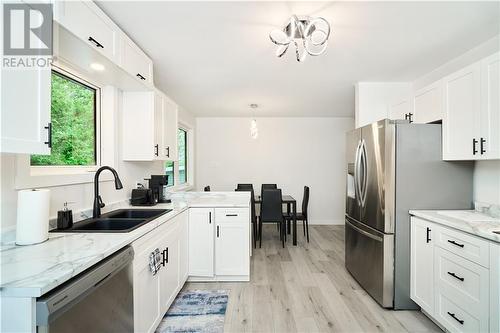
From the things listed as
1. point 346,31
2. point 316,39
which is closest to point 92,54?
point 316,39

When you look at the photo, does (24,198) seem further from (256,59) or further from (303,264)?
(303,264)

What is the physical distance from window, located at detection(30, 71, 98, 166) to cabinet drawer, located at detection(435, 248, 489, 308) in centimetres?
300

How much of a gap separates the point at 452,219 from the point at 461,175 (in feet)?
2.00

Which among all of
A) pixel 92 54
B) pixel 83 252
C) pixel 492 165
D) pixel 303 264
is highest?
pixel 92 54

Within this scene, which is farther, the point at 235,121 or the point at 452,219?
the point at 235,121

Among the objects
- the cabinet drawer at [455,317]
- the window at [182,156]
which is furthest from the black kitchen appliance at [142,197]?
the cabinet drawer at [455,317]

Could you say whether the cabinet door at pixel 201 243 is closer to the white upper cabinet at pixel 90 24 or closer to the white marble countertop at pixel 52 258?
the white marble countertop at pixel 52 258

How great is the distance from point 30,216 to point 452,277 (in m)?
2.74

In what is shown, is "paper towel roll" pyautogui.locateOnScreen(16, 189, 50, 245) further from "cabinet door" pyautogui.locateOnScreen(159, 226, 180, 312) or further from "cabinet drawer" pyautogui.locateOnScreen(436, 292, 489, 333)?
"cabinet drawer" pyautogui.locateOnScreen(436, 292, 489, 333)

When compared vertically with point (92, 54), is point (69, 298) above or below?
below

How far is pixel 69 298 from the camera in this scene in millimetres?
913

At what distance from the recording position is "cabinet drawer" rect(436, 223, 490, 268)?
1.51 m

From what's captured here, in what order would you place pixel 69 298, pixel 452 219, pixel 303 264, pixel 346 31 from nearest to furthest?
pixel 69 298, pixel 452 219, pixel 346 31, pixel 303 264

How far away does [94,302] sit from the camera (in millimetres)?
1078
